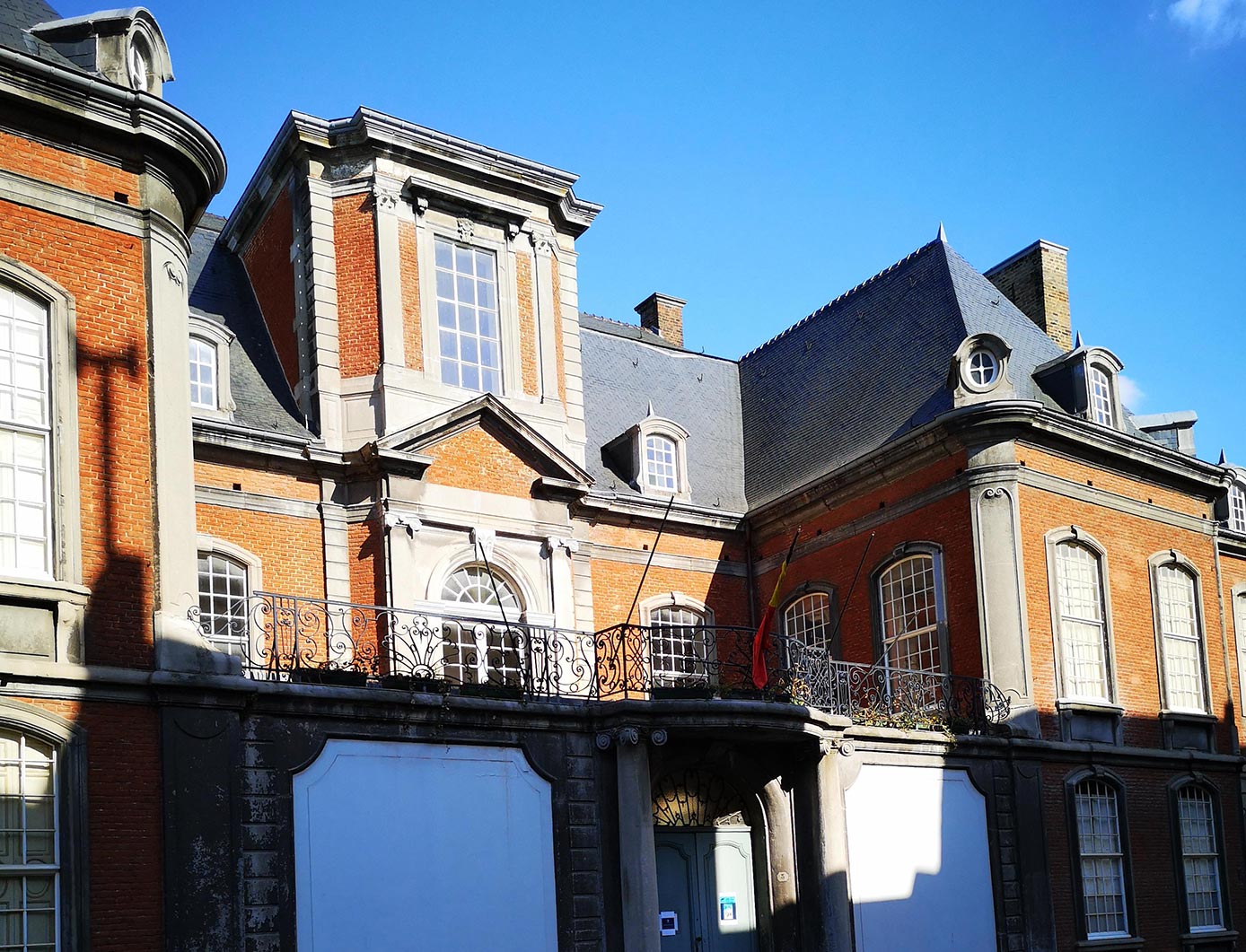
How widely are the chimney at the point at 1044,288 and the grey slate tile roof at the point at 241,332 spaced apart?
11.6 m

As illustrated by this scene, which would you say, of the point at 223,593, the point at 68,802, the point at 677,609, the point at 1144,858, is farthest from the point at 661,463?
the point at 68,802

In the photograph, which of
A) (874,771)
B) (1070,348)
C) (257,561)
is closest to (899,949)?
(874,771)

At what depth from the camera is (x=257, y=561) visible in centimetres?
1725

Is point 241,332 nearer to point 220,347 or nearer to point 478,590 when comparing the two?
point 220,347

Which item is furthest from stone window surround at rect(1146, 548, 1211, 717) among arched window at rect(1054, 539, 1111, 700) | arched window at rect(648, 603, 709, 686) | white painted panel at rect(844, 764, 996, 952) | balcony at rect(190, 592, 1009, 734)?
arched window at rect(648, 603, 709, 686)

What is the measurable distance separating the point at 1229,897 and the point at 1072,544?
5526mm

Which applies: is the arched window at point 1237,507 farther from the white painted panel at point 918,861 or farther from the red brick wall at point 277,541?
the red brick wall at point 277,541

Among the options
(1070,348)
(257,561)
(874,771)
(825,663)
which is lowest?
(874,771)

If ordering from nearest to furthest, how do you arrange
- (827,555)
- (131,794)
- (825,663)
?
1. (131,794)
2. (825,663)
3. (827,555)

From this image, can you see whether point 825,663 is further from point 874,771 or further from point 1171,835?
point 1171,835

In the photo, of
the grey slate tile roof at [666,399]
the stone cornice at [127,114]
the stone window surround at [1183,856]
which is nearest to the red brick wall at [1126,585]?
the stone window surround at [1183,856]

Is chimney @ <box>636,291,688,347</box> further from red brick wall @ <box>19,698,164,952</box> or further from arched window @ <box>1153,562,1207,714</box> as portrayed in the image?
red brick wall @ <box>19,698,164,952</box>

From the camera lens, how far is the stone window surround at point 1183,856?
790 inches

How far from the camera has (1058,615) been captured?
19.4m
